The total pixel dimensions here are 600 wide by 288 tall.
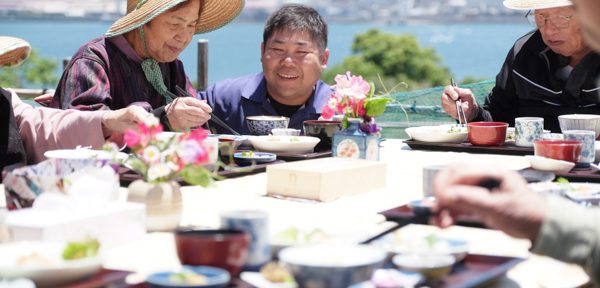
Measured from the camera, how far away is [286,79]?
448 centimetres

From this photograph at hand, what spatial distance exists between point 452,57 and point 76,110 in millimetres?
83106

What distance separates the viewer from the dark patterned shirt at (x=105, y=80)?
3689 mm

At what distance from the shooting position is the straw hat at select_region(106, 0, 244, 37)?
12.6 ft

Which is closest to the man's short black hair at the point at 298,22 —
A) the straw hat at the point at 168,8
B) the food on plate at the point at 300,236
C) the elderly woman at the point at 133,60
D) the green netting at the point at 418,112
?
the straw hat at the point at 168,8

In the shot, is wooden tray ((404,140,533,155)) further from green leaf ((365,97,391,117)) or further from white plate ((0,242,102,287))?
white plate ((0,242,102,287))

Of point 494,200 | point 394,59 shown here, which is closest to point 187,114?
point 494,200

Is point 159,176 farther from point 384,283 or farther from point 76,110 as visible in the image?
point 76,110

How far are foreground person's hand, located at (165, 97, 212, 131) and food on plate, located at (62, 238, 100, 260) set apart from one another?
1.67m

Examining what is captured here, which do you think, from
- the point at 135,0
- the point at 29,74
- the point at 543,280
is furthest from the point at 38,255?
the point at 29,74

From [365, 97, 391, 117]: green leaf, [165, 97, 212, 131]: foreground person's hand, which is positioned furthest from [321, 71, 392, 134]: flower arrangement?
[165, 97, 212, 131]: foreground person's hand

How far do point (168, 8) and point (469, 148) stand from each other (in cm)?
119

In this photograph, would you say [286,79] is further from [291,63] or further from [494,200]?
[494,200]

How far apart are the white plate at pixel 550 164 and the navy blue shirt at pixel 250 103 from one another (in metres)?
1.62

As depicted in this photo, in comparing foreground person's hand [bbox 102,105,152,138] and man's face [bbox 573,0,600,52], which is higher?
man's face [bbox 573,0,600,52]
